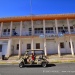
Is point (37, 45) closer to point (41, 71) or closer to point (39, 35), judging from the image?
point (39, 35)

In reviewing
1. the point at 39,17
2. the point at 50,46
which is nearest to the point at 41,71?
the point at 50,46

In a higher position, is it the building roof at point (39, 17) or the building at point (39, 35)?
the building roof at point (39, 17)

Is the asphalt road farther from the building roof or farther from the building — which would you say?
the building roof

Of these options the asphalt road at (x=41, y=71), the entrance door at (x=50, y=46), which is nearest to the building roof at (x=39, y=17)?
the entrance door at (x=50, y=46)

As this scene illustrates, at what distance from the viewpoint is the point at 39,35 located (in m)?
20.5

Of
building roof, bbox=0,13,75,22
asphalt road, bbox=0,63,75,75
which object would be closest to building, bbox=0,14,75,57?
building roof, bbox=0,13,75,22

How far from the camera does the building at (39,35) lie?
20406 millimetres

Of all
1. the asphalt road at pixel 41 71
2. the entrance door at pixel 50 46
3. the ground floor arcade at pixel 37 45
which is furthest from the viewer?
the entrance door at pixel 50 46

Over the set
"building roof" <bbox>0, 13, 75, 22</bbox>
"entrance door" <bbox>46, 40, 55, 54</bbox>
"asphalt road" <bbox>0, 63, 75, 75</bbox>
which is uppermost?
"building roof" <bbox>0, 13, 75, 22</bbox>

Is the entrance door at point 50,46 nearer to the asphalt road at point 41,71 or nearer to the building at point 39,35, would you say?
the building at point 39,35

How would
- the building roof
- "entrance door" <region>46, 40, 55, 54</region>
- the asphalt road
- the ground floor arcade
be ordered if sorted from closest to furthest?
the asphalt road → the building roof → the ground floor arcade → "entrance door" <region>46, 40, 55, 54</region>

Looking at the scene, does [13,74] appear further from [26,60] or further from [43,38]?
[43,38]

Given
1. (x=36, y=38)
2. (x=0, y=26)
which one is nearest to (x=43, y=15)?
(x=36, y=38)

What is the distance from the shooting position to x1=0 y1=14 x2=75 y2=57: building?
20.4 metres
